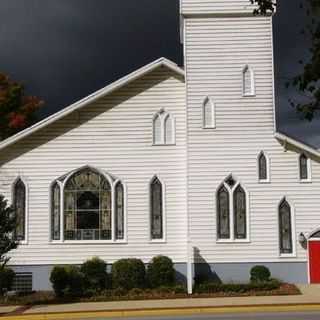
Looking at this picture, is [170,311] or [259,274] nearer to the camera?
[170,311]

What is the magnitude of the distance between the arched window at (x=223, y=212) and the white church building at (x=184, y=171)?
0.04 m

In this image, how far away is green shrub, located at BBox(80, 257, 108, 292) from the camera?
25422 millimetres

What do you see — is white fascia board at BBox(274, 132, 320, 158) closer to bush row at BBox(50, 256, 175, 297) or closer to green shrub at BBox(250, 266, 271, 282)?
green shrub at BBox(250, 266, 271, 282)

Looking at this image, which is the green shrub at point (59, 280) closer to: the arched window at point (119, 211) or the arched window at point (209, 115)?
the arched window at point (119, 211)

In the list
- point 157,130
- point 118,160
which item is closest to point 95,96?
point 118,160

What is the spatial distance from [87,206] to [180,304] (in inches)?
318

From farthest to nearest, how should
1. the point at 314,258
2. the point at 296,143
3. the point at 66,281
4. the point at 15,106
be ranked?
the point at 15,106, the point at 314,258, the point at 296,143, the point at 66,281

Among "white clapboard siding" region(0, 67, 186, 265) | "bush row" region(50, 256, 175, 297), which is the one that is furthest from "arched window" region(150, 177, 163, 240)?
"bush row" region(50, 256, 175, 297)

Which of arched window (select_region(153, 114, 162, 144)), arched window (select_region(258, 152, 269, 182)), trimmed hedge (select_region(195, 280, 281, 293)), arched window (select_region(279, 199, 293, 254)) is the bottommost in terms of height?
trimmed hedge (select_region(195, 280, 281, 293))

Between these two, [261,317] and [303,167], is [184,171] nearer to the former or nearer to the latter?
[303,167]

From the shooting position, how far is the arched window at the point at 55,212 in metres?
26.7

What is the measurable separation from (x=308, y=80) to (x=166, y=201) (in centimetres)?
1984

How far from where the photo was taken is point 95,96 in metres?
26.8

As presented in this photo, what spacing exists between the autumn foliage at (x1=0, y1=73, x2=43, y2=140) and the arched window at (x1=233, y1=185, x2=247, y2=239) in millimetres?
18770
